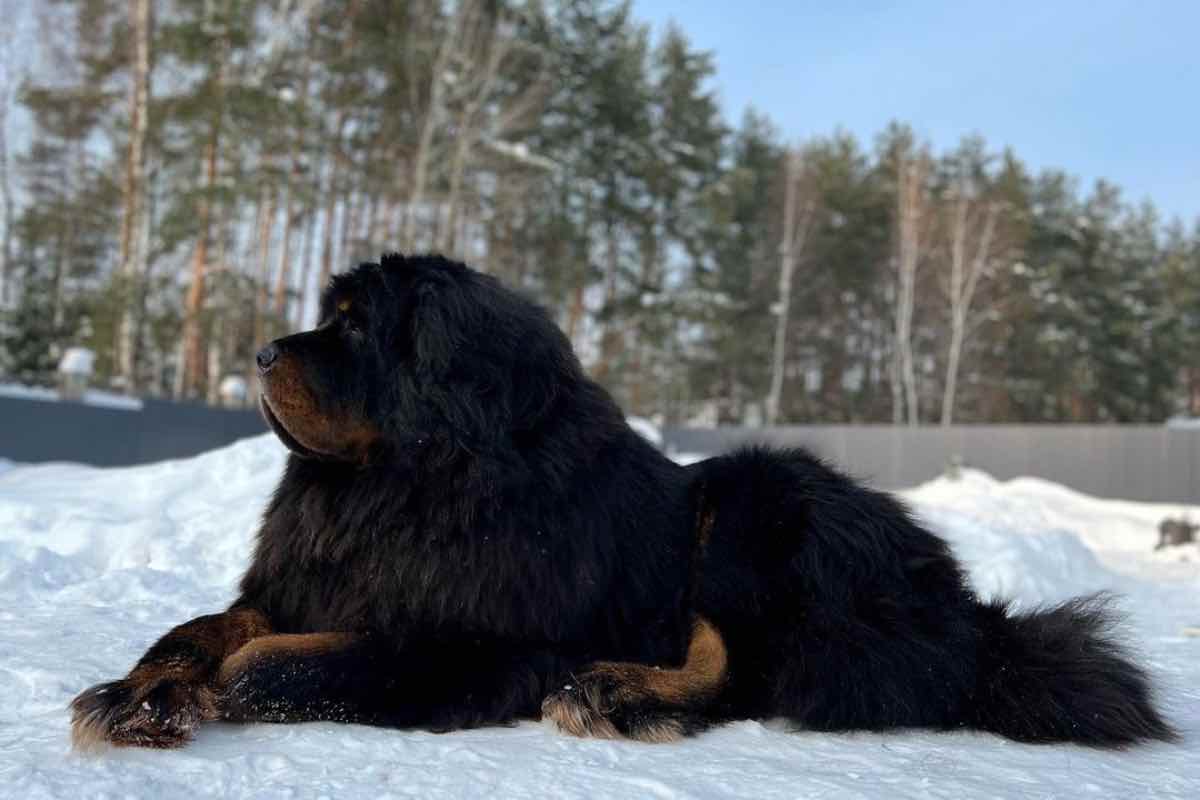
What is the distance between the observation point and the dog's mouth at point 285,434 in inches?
101

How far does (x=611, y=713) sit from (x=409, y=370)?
3.63 feet

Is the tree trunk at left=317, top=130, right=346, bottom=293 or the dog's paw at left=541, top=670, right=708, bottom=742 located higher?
the tree trunk at left=317, top=130, right=346, bottom=293

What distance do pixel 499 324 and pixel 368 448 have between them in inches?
21.1

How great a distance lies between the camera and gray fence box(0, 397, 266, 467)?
1000 centimetres

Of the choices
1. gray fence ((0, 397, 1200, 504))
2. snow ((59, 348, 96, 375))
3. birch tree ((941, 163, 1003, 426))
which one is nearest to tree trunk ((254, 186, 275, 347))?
gray fence ((0, 397, 1200, 504))

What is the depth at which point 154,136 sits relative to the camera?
1738 cm

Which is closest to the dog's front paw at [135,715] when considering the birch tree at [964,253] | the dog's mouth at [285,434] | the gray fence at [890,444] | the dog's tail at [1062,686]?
the dog's mouth at [285,434]

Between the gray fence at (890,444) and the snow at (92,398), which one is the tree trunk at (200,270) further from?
the snow at (92,398)

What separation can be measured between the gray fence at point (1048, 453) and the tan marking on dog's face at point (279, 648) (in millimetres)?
15132

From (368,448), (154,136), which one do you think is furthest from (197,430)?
(368,448)

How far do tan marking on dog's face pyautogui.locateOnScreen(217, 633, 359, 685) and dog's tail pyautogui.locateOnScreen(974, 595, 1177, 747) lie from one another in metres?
1.78

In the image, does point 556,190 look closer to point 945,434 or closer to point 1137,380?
point 945,434

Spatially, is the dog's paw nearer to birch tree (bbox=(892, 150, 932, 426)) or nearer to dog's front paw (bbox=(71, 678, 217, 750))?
dog's front paw (bbox=(71, 678, 217, 750))

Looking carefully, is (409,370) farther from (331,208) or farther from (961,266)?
(961,266)
